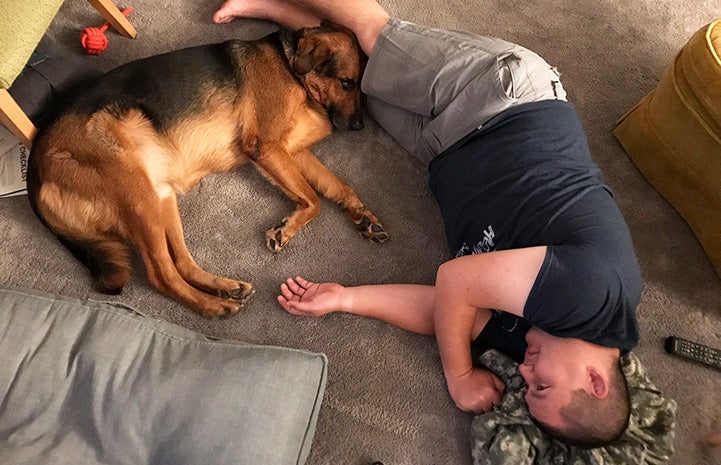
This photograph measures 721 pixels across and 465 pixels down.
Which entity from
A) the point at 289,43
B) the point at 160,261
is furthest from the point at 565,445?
the point at 289,43

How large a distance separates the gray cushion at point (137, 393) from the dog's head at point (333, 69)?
111 cm

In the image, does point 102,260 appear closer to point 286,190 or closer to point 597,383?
point 286,190

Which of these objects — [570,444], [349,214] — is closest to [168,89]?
[349,214]

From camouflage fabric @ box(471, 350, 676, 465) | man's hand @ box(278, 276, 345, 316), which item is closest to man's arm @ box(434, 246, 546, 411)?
camouflage fabric @ box(471, 350, 676, 465)

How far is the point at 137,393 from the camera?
184 cm

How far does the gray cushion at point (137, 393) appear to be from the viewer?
1780 millimetres

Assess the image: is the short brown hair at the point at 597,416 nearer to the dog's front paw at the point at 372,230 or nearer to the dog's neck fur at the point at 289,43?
the dog's front paw at the point at 372,230

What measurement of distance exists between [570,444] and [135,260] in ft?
5.86

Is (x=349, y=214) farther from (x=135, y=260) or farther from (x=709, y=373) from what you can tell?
(x=709, y=373)

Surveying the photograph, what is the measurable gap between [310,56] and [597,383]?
1654mm

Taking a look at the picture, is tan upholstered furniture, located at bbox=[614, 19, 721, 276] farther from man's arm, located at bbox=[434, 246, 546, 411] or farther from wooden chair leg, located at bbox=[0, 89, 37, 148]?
wooden chair leg, located at bbox=[0, 89, 37, 148]

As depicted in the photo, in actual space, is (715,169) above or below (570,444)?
above

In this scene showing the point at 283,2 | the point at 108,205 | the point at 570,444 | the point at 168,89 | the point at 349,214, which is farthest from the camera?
the point at 283,2

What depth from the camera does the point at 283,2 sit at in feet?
8.82
